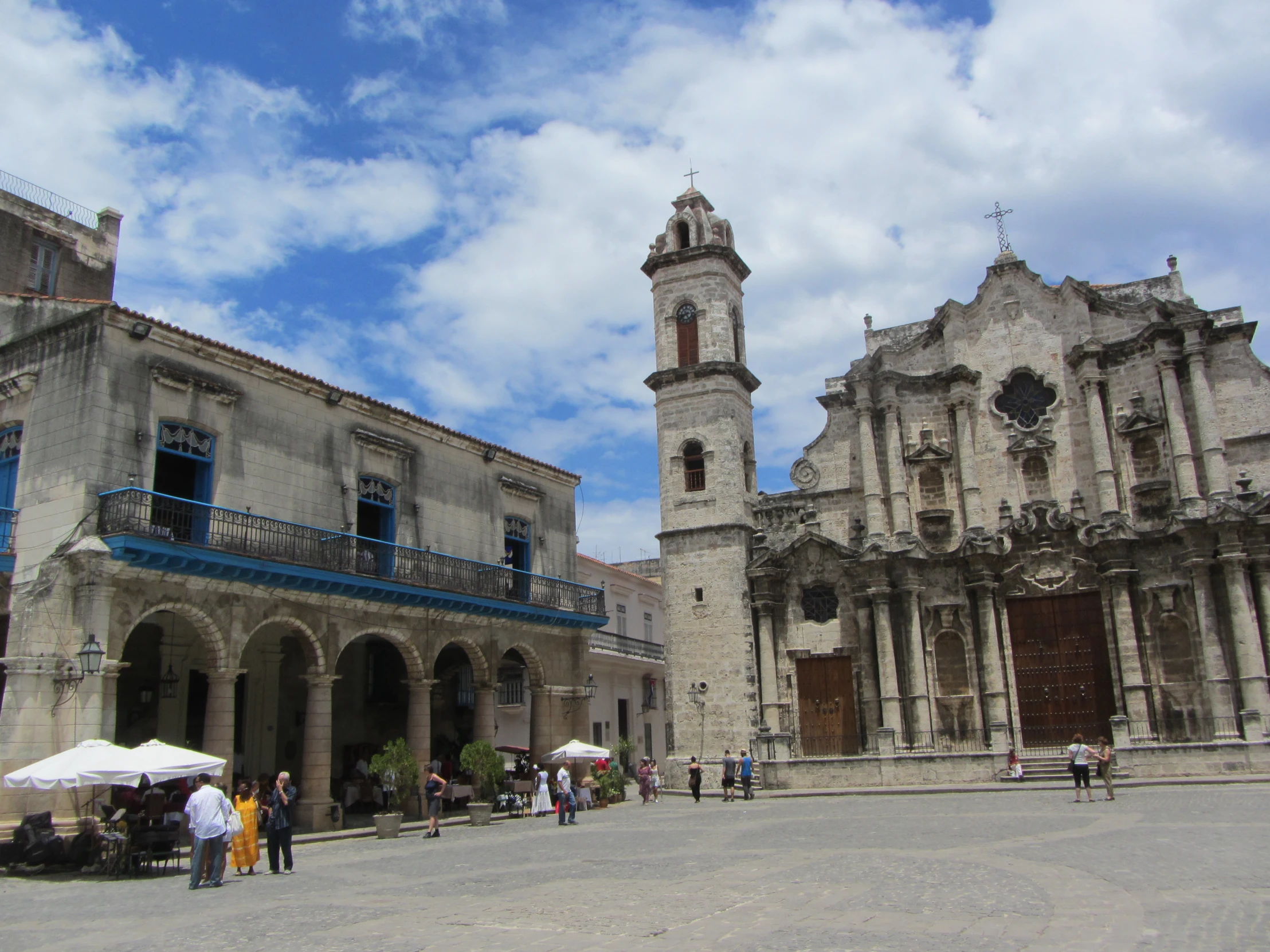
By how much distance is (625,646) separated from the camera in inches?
1490

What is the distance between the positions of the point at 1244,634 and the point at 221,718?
78.0 ft

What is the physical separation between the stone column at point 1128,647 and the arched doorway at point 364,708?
1834cm

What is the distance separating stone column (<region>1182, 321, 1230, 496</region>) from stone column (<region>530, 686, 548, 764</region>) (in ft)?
59.5

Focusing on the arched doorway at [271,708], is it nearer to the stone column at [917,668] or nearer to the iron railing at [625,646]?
the iron railing at [625,646]

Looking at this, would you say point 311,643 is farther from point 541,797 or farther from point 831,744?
point 831,744

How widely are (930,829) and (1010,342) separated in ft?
61.9

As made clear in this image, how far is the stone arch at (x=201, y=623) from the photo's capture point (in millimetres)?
16859

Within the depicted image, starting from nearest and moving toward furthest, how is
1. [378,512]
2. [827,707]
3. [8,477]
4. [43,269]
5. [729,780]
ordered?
[8,477] < [378,512] < [729,780] < [43,269] < [827,707]

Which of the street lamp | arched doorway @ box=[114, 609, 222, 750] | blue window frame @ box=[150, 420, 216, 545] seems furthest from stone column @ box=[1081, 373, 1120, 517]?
the street lamp

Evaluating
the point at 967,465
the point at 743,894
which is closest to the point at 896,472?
the point at 967,465

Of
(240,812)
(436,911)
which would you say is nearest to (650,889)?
(436,911)

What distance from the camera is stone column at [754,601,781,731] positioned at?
99.0ft

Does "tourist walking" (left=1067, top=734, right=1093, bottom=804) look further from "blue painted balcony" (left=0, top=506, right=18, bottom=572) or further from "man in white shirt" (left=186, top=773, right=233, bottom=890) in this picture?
"blue painted balcony" (left=0, top=506, right=18, bottom=572)

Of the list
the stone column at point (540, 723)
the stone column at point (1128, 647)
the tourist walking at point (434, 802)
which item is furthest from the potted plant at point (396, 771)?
the stone column at point (1128, 647)
